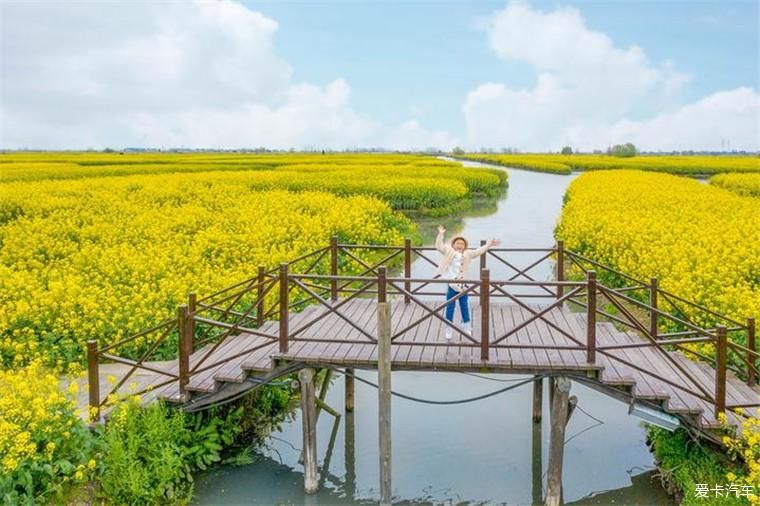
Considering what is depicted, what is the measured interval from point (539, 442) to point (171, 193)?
24.4 metres

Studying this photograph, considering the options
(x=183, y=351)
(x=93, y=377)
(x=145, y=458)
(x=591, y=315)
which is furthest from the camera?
(x=183, y=351)

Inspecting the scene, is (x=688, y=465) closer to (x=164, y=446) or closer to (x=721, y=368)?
(x=721, y=368)

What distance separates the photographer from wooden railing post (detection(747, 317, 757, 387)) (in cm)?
892

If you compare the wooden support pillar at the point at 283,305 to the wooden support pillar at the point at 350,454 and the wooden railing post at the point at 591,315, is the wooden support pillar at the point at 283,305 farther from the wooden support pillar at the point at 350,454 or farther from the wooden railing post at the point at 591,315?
the wooden railing post at the point at 591,315

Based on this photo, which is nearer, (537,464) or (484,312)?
(484,312)

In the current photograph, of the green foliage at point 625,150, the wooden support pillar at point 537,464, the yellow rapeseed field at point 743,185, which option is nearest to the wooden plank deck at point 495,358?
the wooden support pillar at point 537,464

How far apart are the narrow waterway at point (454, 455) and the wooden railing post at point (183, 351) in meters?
1.21

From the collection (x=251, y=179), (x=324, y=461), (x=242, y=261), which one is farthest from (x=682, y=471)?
(x=251, y=179)

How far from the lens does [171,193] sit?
104 feet

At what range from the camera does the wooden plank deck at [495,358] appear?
8.20 m

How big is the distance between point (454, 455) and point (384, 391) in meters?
2.09

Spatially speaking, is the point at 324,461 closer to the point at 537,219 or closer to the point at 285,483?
the point at 285,483

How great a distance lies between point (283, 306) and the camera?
8547mm

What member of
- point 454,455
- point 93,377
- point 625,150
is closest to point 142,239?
point 93,377
